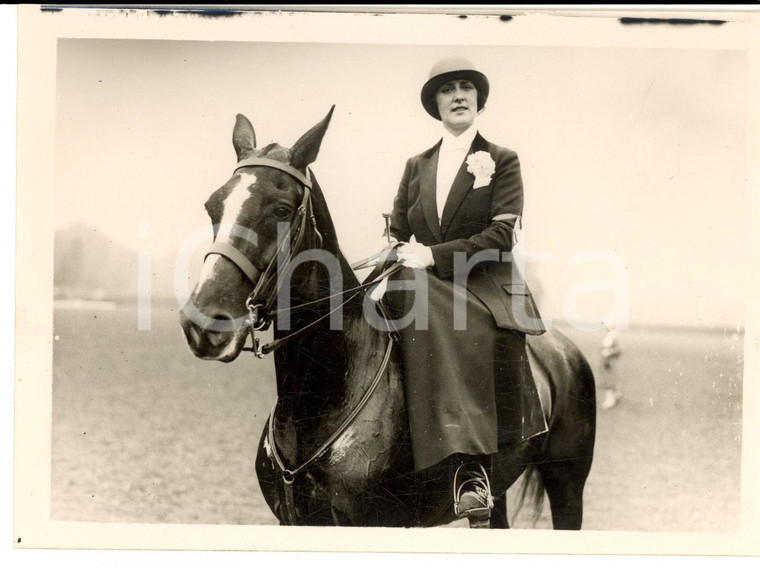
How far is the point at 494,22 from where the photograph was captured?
351 centimetres

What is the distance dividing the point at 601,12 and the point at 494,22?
0.56 m

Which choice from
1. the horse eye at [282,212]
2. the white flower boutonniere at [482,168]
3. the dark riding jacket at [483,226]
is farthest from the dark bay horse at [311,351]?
the white flower boutonniere at [482,168]

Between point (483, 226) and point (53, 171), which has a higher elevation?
point (53, 171)

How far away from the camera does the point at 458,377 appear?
325 centimetres

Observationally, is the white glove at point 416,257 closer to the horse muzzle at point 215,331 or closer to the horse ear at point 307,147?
the horse ear at point 307,147

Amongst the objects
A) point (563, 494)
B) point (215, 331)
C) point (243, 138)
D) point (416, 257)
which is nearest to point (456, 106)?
point (416, 257)

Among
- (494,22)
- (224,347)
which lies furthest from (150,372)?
(494,22)

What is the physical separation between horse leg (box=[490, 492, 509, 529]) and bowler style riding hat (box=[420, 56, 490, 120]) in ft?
6.45

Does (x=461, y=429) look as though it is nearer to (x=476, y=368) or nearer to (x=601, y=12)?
(x=476, y=368)

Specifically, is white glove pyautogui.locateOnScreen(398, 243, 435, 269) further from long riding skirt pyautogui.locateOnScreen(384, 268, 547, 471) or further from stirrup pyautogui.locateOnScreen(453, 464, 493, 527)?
stirrup pyautogui.locateOnScreen(453, 464, 493, 527)

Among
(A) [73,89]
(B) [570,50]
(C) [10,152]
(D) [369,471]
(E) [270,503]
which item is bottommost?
(E) [270,503]

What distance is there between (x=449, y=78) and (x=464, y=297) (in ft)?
3.68

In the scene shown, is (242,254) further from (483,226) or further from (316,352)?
(483,226)

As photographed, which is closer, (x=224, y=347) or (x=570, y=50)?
(x=224, y=347)
